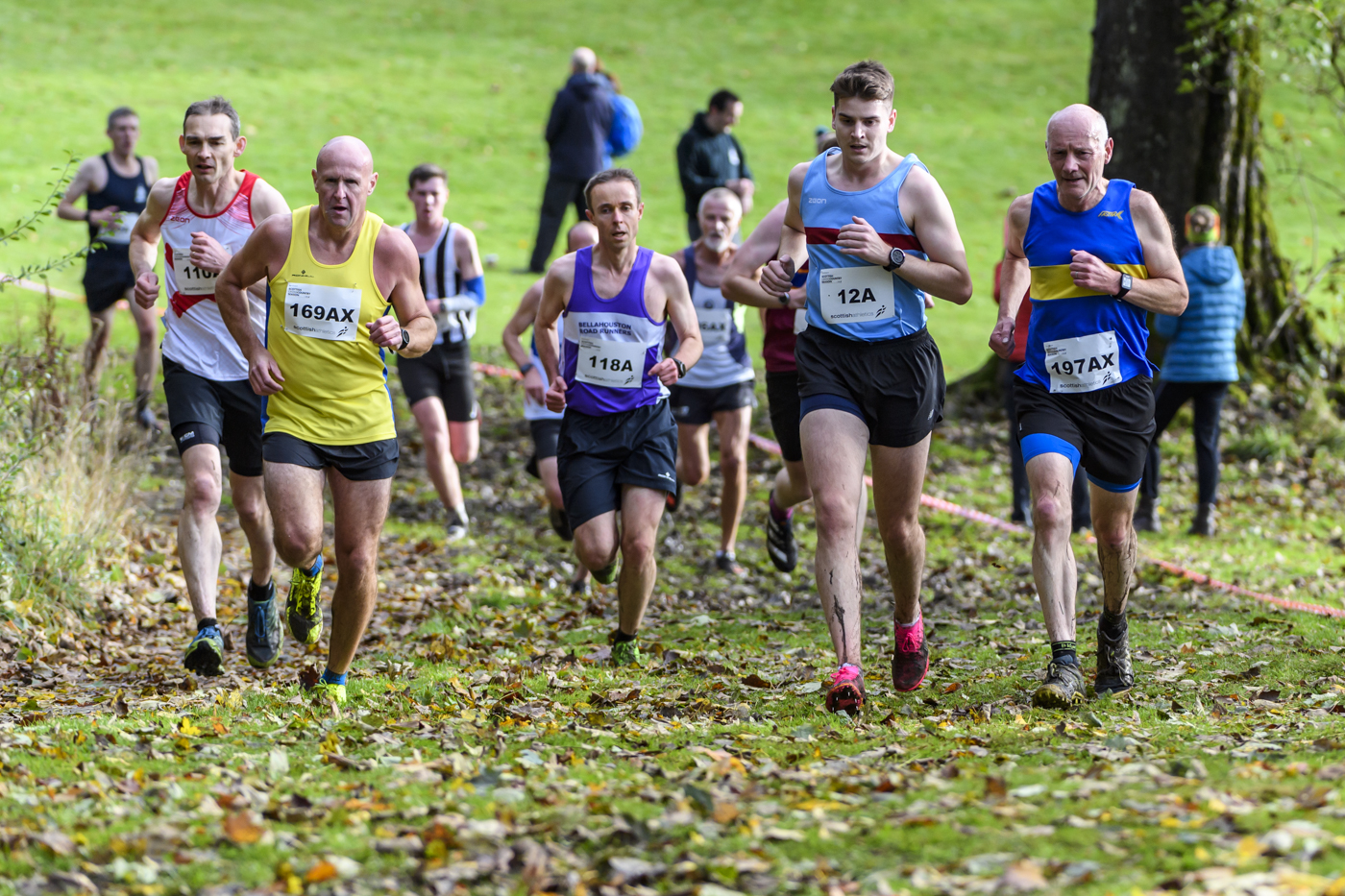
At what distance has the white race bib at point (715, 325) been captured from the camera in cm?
966

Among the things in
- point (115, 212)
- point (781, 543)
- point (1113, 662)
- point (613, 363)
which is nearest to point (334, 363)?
point (613, 363)

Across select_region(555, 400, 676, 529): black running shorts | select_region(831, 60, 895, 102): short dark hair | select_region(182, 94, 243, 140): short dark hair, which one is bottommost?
select_region(555, 400, 676, 529): black running shorts

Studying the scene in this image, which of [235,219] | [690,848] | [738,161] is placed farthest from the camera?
[738,161]

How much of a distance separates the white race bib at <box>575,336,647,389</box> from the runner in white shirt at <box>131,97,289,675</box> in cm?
159

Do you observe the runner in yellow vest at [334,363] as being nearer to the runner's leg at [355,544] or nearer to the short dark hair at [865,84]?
the runner's leg at [355,544]

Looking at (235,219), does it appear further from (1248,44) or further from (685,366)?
(1248,44)

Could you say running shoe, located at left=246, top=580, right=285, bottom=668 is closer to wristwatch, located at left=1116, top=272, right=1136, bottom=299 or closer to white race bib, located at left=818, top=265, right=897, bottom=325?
white race bib, located at left=818, top=265, right=897, bottom=325

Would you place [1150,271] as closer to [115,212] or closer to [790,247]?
[790,247]

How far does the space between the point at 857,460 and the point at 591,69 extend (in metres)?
13.3

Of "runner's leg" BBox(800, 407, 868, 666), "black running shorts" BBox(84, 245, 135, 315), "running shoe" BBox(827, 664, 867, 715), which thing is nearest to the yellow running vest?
"runner's leg" BBox(800, 407, 868, 666)

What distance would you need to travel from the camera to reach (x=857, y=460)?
19.2ft

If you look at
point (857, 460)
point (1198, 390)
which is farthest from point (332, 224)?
point (1198, 390)

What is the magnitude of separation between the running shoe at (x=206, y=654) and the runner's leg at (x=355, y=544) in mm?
1004

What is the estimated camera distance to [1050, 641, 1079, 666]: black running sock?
5969 millimetres
